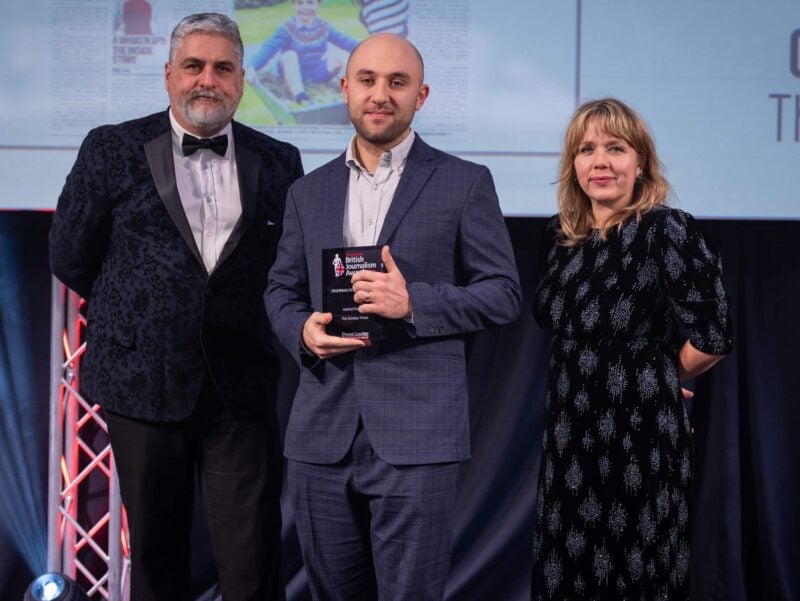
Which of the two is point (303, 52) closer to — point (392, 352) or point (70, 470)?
point (392, 352)

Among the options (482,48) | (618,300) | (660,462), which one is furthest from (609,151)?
(482,48)

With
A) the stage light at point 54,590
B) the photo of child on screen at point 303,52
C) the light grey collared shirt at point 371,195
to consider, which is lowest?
the stage light at point 54,590

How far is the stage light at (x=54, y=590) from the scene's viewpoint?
2854 mm

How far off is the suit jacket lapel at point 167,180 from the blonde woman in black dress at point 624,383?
3.21ft

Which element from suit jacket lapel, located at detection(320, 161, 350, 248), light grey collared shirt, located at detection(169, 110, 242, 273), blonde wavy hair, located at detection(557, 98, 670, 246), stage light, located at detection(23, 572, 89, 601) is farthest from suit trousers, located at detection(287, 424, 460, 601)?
stage light, located at detection(23, 572, 89, 601)

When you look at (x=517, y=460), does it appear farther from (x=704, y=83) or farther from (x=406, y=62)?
(x=406, y=62)

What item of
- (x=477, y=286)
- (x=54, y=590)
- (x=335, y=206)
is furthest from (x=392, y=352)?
(x=54, y=590)

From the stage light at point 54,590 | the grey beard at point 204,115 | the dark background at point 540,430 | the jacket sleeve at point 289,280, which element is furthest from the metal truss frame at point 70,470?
the jacket sleeve at point 289,280

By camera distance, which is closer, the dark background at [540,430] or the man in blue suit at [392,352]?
the man in blue suit at [392,352]

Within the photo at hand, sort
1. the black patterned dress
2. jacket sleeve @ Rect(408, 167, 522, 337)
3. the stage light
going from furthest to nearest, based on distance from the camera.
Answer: the stage light
the black patterned dress
jacket sleeve @ Rect(408, 167, 522, 337)

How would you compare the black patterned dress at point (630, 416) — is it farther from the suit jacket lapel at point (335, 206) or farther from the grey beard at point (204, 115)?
the grey beard at point (204, 115)

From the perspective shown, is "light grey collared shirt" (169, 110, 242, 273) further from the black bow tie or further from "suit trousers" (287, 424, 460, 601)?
"suit trousers" (287, 424, 460, 601)

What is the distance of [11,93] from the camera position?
3070 mm

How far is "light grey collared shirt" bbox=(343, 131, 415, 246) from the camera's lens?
6.31 ft
